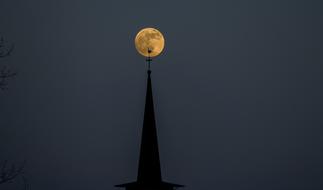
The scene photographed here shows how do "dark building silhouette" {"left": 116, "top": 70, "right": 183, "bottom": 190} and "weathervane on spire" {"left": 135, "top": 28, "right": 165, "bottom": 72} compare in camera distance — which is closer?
"dark building silhouette" {"left": 116, "top": 70, "right": 183, "bottom": 190}

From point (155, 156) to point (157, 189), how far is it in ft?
3.71

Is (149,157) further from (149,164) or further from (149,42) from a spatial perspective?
(149,42)

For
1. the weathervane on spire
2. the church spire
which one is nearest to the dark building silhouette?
the church spire

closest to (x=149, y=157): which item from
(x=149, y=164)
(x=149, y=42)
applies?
(x=149, y=164)

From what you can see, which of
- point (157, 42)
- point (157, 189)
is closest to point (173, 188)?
point (157, 189)

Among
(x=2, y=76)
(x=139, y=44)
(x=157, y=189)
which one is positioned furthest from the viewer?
(x=139, y=44)

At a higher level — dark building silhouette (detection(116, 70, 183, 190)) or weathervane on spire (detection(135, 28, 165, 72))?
weathervane on spire (detection(135, 28, 165, 72))

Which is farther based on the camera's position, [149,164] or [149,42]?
[149,42]

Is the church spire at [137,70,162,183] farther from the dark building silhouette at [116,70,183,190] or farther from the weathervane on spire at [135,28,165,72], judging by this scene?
the weathervane on spire at [135,28,165,72]

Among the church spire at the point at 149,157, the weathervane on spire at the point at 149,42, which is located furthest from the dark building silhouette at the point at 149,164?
the weathervane on spire at the point at 149,42

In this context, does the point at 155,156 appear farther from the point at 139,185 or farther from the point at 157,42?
the point at 157,42

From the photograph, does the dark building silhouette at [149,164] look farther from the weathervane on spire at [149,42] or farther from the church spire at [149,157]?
the weathervane on spire at [149,42]

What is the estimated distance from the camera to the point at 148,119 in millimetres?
17797

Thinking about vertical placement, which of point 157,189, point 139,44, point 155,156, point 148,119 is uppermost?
point 139,44
